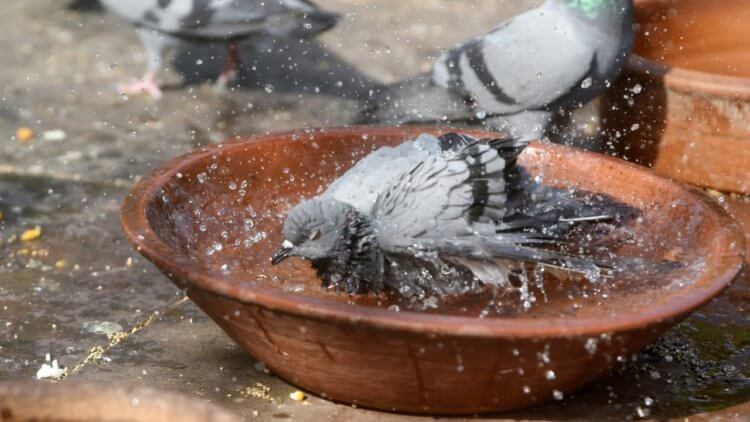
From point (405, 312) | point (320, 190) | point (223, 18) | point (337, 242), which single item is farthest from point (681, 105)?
point (223, 18)

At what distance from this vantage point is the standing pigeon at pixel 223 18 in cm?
609

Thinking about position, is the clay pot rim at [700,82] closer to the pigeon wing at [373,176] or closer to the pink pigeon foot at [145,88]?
the pigeon wing at [373,176]

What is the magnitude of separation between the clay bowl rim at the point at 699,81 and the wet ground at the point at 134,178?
0.55 m

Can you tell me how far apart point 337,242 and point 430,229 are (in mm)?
275

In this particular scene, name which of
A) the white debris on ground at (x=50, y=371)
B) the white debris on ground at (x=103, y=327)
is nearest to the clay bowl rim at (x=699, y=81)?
the white debris on ground at (x=103, y=327)

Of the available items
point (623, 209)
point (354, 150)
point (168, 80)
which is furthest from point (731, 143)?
point (168, 80)

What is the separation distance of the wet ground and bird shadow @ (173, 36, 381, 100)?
0.02 meters

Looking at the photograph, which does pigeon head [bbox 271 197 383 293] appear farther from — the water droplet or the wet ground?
the water droplet

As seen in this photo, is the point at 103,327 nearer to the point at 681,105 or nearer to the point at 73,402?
the point at 73,402

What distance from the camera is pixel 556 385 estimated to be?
2.62 meters

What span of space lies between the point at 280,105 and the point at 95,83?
1.35 m

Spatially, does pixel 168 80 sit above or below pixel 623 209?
below

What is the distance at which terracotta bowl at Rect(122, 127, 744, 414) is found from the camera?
2330 millimetres

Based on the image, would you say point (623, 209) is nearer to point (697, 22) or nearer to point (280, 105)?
point (697, 22)
